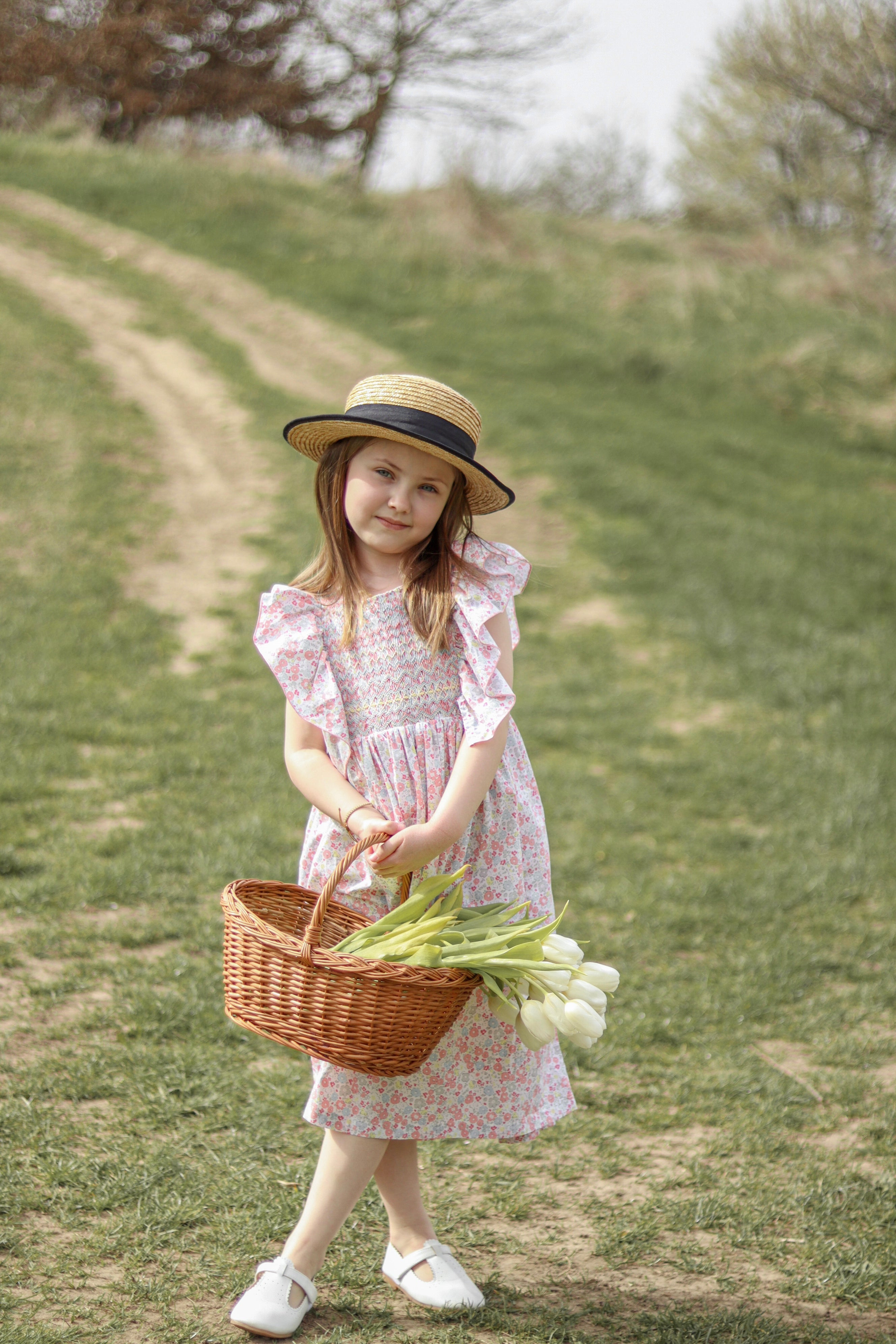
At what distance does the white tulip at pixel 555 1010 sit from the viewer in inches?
75.0

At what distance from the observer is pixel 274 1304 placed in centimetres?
218

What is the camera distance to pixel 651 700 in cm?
670

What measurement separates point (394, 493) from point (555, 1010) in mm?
996

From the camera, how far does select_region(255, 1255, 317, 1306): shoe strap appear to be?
2213mm

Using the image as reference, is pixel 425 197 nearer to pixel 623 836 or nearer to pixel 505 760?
pixel 623 836

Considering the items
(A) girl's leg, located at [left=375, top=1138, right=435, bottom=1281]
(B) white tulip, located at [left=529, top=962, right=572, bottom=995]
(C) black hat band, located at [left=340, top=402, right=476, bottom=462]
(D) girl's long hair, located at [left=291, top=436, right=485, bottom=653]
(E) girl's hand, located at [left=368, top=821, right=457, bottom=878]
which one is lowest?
(A) girl's leg, located at [left=375, top=1138, right=435, bottom=1281]

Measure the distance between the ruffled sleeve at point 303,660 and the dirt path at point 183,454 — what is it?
417cm

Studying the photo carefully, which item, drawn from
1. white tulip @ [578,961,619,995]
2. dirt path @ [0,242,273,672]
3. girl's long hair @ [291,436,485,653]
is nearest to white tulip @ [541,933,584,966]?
white tulip @ [578,961,619,995]

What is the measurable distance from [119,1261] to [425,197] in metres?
14.4

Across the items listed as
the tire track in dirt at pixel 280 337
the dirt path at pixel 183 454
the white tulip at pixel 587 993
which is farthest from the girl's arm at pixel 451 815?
the tire track in dirt at pixel 280 337

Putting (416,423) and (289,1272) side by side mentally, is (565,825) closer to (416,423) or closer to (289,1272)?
(289,1272)

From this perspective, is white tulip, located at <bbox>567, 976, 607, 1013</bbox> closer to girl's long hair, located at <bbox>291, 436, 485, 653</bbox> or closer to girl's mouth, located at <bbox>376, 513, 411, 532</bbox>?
girl's long hair, located at <bbox>291, 436, 485, 653</bbox>

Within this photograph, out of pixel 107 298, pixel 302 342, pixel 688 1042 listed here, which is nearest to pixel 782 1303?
pixel 688 1042

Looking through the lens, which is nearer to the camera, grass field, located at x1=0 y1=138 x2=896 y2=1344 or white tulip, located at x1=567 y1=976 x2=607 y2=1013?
white tulip, located at x1=567 y1=976 x2=607 y2=1013
